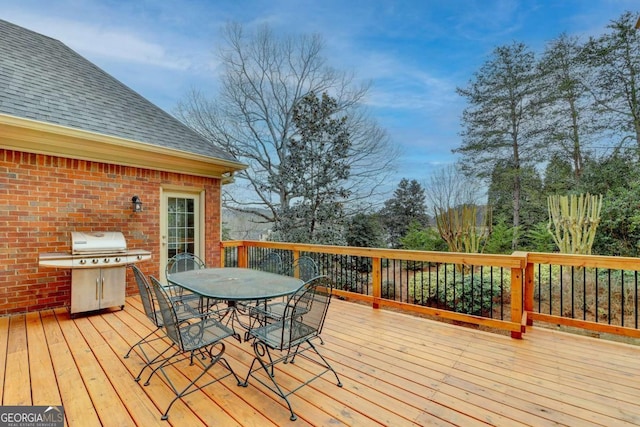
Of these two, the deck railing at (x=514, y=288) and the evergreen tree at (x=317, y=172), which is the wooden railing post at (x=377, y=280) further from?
the evergreen tree at (x=317, y=172)

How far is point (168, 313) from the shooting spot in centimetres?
211

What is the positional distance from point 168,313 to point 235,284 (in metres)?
0.77

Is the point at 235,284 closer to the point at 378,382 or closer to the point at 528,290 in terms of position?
the point at 378,382

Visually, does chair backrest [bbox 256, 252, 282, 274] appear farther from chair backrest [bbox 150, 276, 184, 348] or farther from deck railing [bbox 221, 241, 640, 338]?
chair backrest [bbox 150, 276, 184, 348]

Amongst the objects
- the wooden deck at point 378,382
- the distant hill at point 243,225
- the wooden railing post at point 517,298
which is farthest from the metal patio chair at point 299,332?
the distant hill at point 243,225

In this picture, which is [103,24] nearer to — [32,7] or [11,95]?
[32,7]

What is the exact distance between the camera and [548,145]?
9.91 metres

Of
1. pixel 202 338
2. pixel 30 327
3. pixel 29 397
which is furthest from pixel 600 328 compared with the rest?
pixel 30 327

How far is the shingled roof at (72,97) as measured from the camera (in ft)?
13.3

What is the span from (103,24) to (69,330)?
232 inches

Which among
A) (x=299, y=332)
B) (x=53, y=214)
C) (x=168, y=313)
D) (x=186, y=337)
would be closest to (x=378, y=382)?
(x=299, y=332)

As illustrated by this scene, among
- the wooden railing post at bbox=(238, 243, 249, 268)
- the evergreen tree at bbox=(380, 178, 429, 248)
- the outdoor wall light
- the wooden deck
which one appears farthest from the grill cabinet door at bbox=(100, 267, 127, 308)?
the evergreen tree at bbox=(380, 178, 429, 248)

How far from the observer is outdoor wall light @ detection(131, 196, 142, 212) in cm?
465

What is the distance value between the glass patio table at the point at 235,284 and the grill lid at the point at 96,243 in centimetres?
138
